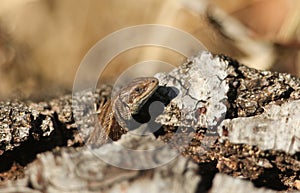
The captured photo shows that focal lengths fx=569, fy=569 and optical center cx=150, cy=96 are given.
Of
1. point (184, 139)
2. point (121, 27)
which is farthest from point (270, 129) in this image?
point (121, 27)

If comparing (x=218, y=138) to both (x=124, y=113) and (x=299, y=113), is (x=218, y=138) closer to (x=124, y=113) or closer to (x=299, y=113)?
(x=299, y=113)

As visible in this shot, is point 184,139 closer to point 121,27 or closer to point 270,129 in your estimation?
point 270,129

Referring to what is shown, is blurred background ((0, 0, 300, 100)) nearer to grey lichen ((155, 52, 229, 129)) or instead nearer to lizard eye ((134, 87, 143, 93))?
lizard eye ((134, 87, 143, 93))

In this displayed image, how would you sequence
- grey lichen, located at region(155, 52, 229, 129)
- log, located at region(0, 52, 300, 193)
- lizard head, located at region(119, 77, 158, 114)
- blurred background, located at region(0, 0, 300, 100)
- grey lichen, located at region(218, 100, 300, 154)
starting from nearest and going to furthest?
log, located at region(0, 52, 300, 193), grey lichen, located at region(218, 100, 300, 154), grey lichen, located at region(155, 52, 229, 129), lizard head, located at region(119, 77, 158, 114), blurred background, located at region(0, 0, 300, 100)

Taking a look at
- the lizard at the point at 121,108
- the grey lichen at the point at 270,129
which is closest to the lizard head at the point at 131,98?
the lizard at the point at 121,108

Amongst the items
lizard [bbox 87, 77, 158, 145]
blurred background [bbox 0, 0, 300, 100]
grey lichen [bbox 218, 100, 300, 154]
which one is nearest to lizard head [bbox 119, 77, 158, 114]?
lizard [bbox 87, 77, 158, 145]

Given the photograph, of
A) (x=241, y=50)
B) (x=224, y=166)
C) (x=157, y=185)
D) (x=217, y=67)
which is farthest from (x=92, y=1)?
(x=157, y=185)

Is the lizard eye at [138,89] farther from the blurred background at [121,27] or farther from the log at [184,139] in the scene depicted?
the blurred background at [121,27]
